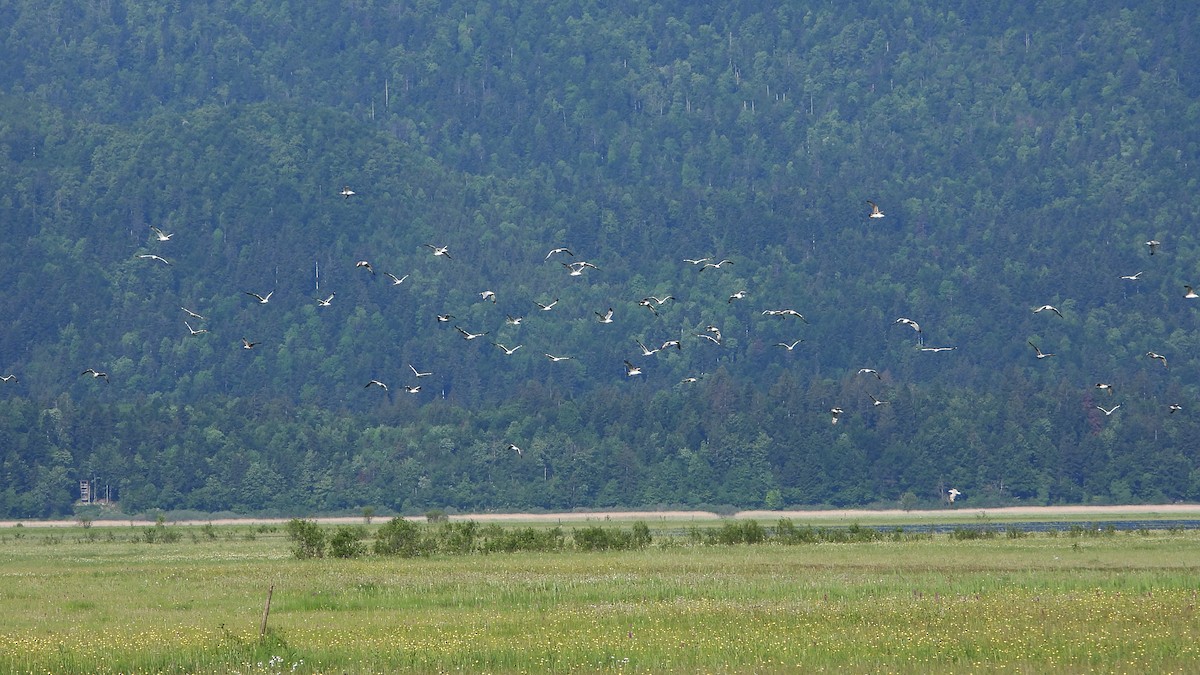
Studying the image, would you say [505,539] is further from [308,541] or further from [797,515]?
[797,515]

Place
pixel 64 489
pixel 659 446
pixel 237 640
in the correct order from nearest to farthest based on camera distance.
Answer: pixel 237 640 → pixel 64 489 → pixel 659 446

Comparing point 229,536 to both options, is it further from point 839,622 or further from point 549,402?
point 549,402

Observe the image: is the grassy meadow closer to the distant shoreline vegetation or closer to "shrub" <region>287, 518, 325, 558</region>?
"shrub" <region>287, 518, 325, 558</region>

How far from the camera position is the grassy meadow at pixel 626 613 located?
147 feet

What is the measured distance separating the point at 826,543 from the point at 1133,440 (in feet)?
329

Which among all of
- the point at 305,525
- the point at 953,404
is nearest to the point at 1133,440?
the point at 953,404

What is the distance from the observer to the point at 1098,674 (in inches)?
1667

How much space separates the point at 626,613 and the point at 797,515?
111198 mm

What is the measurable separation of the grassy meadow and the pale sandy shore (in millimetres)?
74843

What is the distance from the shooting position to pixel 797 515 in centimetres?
16275

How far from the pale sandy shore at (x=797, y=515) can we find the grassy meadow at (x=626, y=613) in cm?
7484

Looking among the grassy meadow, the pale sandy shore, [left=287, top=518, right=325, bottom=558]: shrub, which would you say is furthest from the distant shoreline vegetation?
the pale sandy shore

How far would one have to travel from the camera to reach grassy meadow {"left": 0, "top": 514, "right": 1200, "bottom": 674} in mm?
44719

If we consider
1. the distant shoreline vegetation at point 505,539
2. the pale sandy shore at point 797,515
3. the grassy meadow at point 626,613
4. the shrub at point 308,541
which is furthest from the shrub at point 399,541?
the pale sandy shore at point 797,515
